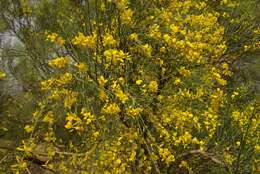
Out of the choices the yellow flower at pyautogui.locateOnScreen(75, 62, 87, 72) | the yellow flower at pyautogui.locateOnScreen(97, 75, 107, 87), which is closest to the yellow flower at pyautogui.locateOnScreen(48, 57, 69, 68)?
the yellow flower at pyautogui.locateOnScreen(75, 62, 87, 72)

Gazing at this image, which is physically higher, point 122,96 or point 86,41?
point 86,41

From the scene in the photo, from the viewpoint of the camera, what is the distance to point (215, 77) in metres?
4.04

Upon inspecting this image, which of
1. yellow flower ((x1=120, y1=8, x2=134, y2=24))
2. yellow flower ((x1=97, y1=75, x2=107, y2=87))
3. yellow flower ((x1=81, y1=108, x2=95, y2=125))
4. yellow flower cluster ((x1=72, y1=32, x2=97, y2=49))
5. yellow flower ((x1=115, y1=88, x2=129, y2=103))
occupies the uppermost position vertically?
yellow flower ((x1=120, y1=8, x2=134, y2=24))

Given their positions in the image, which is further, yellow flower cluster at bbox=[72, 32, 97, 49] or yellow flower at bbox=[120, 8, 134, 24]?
yellow flower at bbox=[120, 8, 134, 24]

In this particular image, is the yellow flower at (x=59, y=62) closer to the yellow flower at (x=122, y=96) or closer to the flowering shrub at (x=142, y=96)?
the flowering shrub at (x=142, y=96)

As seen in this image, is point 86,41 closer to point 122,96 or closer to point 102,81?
point 102,81

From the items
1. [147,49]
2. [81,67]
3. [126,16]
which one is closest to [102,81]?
[81,67]

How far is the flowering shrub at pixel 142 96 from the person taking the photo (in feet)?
11.1

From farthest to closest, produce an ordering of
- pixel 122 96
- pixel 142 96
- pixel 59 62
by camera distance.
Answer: pixel 142 96 → pixel 59 62 → pixel 122 96

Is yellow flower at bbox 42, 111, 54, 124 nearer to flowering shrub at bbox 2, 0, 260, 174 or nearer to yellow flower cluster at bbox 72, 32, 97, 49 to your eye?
flowering shrub at bbox 2, 0, 260, 174

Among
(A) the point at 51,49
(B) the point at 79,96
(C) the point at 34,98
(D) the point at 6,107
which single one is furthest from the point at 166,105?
(D) the point at 6,107

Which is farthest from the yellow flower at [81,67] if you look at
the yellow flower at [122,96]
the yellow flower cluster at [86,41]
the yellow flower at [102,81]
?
the yellow flower at [122,96]

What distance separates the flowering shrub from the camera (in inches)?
133

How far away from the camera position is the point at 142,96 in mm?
3555
